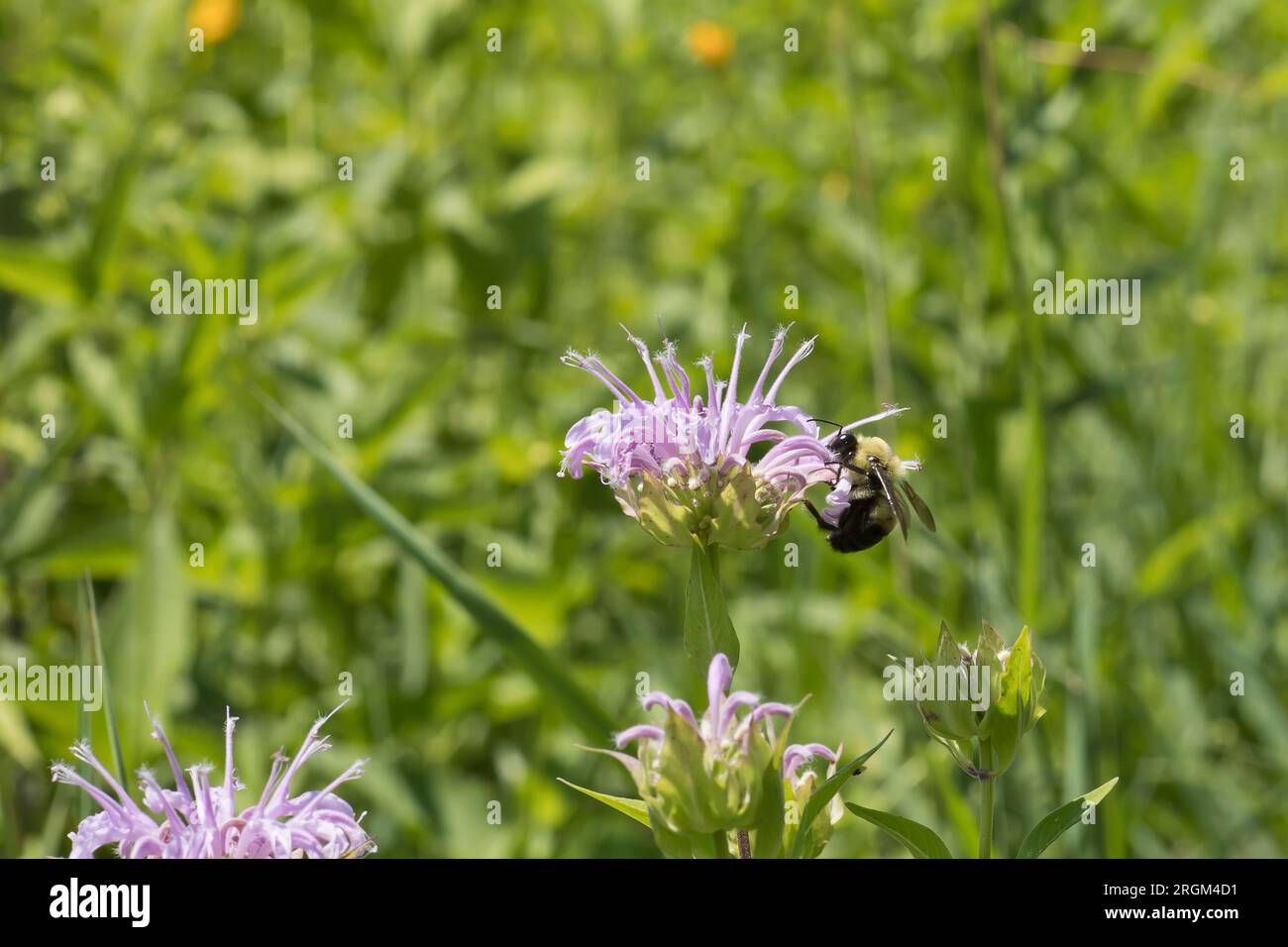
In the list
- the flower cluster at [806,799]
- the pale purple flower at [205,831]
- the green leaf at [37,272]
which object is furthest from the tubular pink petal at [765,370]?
the green leaf at [37,272]

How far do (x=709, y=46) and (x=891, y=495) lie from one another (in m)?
1.56

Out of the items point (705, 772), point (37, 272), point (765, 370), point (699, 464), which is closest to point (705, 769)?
point (705, 772)

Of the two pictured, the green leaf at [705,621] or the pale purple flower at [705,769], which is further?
the green leaf at [705,621]

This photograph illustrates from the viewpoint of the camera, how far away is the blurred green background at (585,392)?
1.84 meters

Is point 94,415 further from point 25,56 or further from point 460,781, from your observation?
point 25,56

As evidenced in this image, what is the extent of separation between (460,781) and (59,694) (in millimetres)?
621

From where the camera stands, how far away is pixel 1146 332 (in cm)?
283

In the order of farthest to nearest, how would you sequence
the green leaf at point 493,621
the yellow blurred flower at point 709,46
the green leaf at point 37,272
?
the yellow blurred flower at point 709,46, the green leaf at point 37,272, the green leaf at point 493,621

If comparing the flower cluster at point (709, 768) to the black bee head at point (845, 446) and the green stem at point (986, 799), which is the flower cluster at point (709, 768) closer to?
the green stem at point (986, 799)

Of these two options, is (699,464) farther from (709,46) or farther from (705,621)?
(709,46)

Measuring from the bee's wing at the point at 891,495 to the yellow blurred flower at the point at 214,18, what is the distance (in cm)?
167

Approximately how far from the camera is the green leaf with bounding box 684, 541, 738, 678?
841mm

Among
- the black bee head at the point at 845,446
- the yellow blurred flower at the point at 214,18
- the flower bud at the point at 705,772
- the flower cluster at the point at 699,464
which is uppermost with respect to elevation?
the yellow blurred flower at the point at 214,18

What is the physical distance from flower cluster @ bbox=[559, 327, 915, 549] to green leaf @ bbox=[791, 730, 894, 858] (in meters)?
0.19
